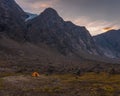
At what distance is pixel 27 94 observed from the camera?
52.9 m

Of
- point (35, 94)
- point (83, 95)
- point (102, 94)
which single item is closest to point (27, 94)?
point (35, 94)

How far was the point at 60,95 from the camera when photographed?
52094 mm

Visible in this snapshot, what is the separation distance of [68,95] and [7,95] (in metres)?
9.95

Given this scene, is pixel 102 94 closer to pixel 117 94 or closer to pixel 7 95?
pixel 117 94

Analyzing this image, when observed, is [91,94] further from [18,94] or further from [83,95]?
[18,94]

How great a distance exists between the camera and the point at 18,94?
52.8 meters

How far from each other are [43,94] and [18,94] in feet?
13.8

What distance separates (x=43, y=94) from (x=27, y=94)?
2.71 meters

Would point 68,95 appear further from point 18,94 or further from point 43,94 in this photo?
point 18,94

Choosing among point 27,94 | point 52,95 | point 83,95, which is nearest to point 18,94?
point 27,94

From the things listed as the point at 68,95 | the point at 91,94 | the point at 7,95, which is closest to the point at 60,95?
the point at 68,95

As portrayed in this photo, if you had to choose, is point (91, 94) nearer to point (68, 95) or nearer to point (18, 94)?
point (68, 95)

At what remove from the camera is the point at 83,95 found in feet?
169

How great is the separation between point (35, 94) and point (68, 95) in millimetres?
5723
